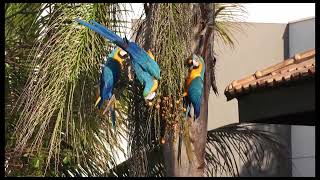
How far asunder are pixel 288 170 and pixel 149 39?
8.66 metres

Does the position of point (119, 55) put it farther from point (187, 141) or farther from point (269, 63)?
point (269, 63)

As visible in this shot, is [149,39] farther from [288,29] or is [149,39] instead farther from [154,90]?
[288,29]

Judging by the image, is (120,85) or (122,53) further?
(120,85)

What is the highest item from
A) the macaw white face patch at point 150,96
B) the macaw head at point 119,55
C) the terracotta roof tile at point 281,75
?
the macaw head at point 119,55

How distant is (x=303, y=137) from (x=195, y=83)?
8.75m

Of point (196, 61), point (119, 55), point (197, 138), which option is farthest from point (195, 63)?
point (197, 138)

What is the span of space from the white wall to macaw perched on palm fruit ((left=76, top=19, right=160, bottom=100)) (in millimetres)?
8693

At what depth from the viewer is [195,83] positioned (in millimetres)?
8258

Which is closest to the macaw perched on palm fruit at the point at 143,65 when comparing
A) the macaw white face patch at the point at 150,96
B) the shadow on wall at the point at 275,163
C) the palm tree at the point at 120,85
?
the macaw white face patch at the point at 150,96

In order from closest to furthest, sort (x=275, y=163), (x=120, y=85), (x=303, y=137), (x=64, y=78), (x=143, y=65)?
(x=143, y=65) < (x=64, y=78) < (x=120, y=85) < (x=275, y=163) < (x=303, y=137)

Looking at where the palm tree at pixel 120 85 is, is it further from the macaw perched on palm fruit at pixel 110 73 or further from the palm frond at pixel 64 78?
the macaw perched on palm fruit at pixel 110 73

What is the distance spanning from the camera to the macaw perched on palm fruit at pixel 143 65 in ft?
26.0

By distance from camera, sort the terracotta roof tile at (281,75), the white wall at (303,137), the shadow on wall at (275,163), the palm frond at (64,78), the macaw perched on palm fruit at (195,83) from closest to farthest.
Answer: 1. the terracotta roof tile at (281,75)
2. the macaw perched on palm fruit at (195,83)
3. the palm frond at (64,78)
4. the shadow on wall at (275,163)
5. the white wall at (303,137)

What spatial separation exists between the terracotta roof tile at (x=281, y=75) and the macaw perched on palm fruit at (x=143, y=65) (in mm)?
730
